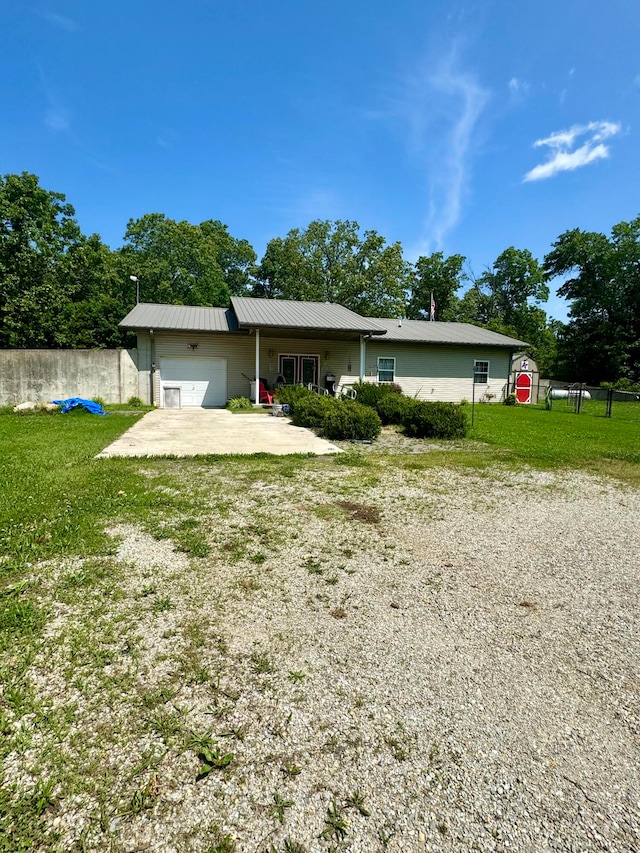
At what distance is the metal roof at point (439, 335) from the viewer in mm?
20031

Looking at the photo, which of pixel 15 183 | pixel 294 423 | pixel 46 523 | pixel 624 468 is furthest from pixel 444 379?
pixel 15 183

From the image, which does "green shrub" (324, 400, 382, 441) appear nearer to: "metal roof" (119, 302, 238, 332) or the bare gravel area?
the bare gravel area

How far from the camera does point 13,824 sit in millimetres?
1286

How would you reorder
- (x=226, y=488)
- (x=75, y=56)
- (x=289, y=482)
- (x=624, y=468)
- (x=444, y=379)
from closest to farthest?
1. (x=226, y=488)
2. (x=289, y=482)
3. (x=624, y=468)
4. (x=75, y=56)
5. (x=444, y=379)

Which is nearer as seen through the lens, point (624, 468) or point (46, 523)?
point (46, 523)

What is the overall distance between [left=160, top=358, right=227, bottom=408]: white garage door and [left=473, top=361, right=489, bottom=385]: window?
12782 millimetres

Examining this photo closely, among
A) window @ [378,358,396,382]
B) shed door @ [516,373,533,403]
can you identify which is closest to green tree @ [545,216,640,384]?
shed door @ [516,373,533,403]

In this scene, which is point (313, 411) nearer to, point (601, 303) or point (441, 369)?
point (441, 369)

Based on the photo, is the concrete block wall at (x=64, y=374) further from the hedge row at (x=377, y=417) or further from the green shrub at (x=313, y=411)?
the green shrub at (x=313, y=411)

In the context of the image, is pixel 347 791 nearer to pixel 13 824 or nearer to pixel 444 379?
pixel 13 824

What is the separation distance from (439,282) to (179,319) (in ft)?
98.2

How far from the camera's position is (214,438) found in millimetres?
8867

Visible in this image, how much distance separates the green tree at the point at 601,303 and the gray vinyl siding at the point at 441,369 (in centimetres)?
1338

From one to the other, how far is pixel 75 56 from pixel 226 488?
14.0 m
